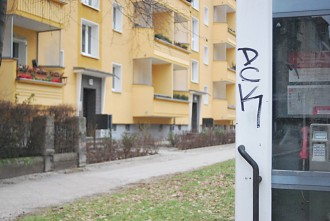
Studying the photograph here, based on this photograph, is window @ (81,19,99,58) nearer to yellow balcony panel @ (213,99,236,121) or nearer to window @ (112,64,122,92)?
window @ (112,64,122,92)

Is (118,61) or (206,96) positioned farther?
(206,96)

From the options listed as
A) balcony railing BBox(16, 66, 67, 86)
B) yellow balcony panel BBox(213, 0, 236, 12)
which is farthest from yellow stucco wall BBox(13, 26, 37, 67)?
yellow balcony panel BBox(213, 0, 236, 12)

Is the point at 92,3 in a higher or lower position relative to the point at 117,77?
higher

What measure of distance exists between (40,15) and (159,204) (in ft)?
37.1

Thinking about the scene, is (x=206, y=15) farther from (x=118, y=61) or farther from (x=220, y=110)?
(x=118, y=61)

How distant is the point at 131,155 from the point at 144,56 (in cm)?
1009

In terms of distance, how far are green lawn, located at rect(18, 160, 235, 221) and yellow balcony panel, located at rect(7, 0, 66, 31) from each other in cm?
877

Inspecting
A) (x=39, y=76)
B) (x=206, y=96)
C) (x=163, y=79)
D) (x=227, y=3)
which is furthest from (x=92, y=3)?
(x=206, y=96)

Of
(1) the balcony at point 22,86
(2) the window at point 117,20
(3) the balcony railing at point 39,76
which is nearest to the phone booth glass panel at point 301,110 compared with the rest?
(1) the balcony at point 22,86

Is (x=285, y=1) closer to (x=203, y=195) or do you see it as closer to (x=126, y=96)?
(x=203, y=195)

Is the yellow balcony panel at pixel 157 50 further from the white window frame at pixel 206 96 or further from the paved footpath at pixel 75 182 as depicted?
the paved footpath at pixel 75 182

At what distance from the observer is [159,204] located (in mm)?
7570

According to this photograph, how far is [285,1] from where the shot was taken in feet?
8.77

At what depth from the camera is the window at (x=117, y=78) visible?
2431cm
